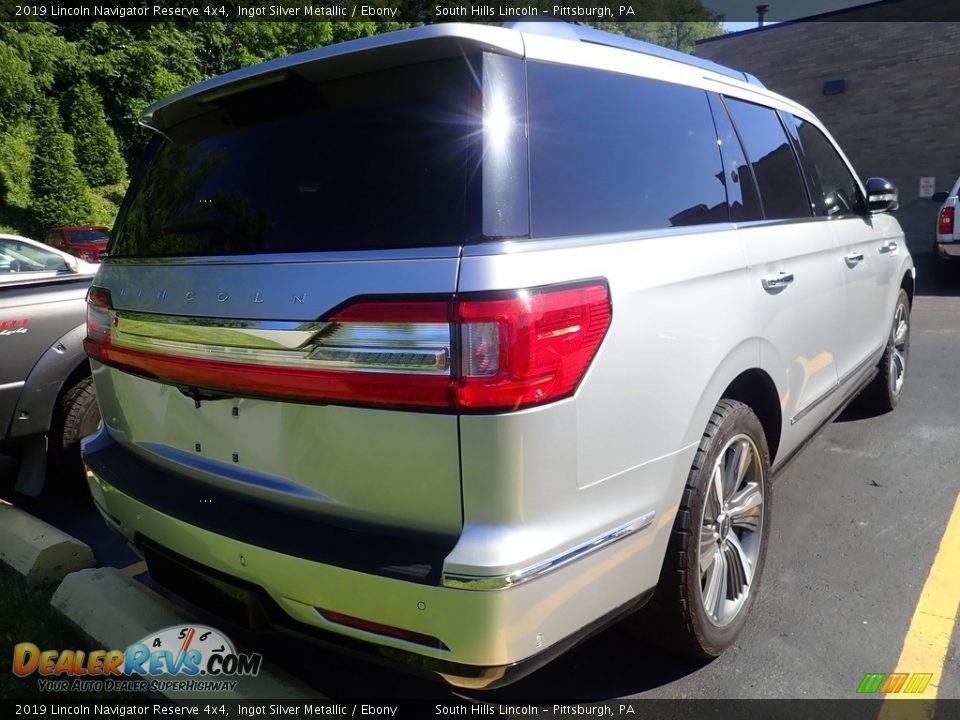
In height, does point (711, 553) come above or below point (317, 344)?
Result: below

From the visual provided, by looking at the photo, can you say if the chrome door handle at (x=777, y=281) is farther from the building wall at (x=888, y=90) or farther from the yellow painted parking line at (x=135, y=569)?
the building wall at (x=888, y=90)

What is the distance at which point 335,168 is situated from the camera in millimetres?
2021

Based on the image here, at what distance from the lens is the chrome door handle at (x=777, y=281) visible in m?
2.68

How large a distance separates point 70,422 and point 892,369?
5017mm

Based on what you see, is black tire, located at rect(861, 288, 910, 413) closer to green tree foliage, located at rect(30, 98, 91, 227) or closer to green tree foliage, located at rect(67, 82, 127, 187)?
green tree foliage, located at rect(30, 98, 91, 227)

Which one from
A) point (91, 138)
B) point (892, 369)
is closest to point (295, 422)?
point (892, 369)

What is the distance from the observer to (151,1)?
28.1 m

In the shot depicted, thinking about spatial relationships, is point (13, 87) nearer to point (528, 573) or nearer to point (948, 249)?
point (948, 249)

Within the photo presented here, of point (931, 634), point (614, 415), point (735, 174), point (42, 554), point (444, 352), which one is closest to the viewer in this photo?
point (444, 352)

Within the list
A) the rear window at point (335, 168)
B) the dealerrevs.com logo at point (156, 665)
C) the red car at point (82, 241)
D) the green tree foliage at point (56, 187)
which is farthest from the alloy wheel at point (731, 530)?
the green tree foliage at point (56, 187)

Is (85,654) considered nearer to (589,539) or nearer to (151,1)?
(589,539)

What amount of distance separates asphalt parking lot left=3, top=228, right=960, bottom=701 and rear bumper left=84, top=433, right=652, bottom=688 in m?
0.60

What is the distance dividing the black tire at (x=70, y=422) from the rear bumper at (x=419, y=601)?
213 cm

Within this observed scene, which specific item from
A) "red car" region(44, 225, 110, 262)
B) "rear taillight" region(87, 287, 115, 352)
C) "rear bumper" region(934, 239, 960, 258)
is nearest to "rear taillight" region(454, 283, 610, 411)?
"rear taillight" region(87, 287, 115, 352)
